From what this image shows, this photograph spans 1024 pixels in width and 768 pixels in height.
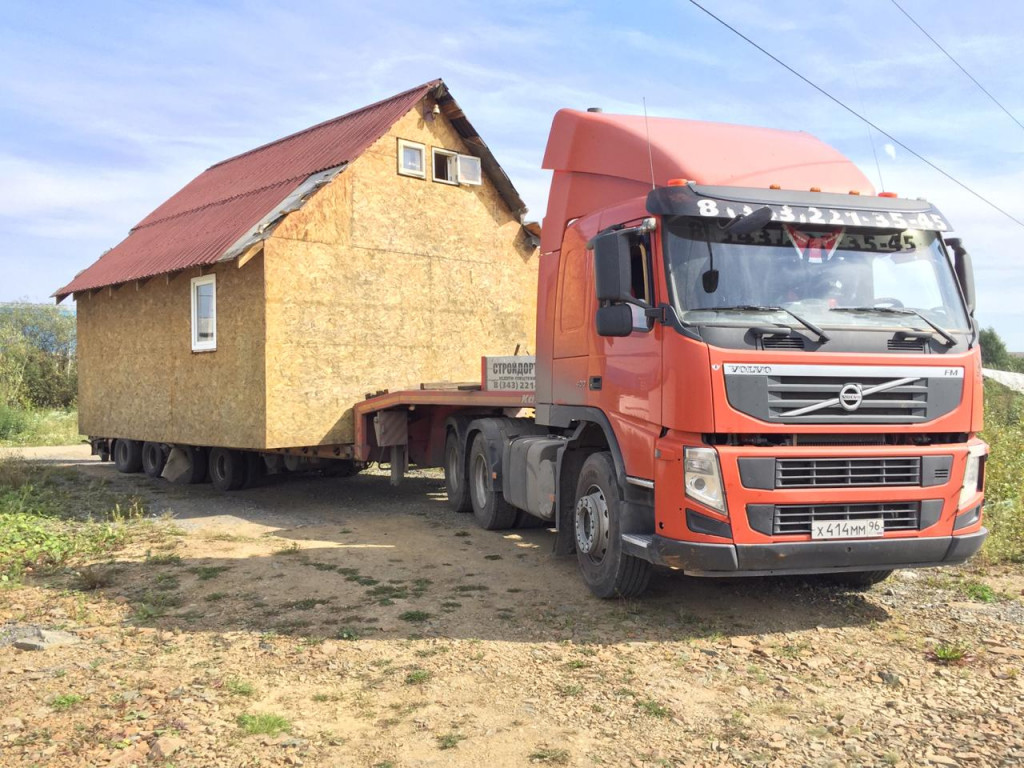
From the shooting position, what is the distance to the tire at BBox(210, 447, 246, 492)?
13672mm

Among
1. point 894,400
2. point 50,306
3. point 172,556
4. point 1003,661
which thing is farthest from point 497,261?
point 50,306

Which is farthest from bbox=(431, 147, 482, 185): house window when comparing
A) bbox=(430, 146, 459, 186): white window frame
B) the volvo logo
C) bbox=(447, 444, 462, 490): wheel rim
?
the volvo logo

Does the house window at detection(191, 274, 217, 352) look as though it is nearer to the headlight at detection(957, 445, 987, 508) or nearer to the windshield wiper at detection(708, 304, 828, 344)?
the windshield wiper at detection(708, 304, 828, 344)

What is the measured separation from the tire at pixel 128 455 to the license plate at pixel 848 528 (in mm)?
13066

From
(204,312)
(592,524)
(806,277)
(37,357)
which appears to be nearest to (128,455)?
(204,312)

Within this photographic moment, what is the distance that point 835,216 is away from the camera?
6.31 m

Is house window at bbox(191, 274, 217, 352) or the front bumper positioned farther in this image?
house window at bbox(191, 274, 217, 352)

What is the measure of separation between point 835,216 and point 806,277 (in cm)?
51

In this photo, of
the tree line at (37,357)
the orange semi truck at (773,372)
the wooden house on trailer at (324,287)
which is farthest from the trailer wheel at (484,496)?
the tree line at (37,357)

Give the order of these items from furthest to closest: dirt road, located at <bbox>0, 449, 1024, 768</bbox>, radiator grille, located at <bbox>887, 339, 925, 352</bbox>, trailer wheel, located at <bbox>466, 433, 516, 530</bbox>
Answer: trailer wheel, located at <bbox>466, 433, 516, 530</bbox> < radiator grille, located at <bbox>887, 339, 925, 352</bbox> < dirt road, located at <bbox>0, 449, 1024, 768</bbox>

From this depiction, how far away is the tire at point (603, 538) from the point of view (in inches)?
265

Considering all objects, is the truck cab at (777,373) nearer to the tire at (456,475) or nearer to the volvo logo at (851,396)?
the volvo logo at (851,396)

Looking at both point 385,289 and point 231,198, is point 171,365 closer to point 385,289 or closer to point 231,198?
point 231,198

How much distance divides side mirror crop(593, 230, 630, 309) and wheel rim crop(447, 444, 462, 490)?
5.42 m
